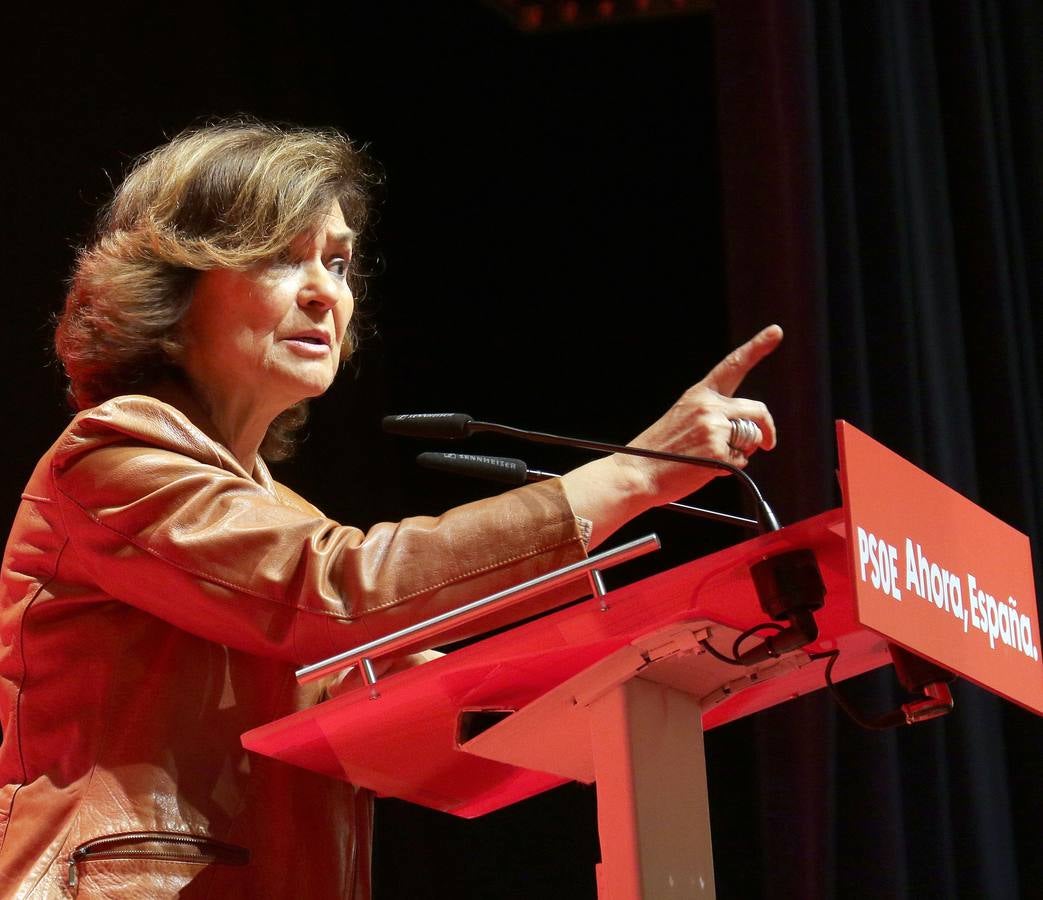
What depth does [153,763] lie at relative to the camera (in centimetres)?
142

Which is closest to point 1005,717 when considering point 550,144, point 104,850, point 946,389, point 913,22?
point 946,389

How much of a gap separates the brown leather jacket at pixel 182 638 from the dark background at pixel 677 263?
1.17 metres

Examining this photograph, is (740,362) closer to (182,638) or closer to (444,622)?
(444,622)

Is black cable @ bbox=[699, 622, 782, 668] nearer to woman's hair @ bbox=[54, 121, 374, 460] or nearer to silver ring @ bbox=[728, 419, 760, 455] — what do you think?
silver ring @ bbox=[728, 419, 760, 455]

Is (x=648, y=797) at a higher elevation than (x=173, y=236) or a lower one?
lower

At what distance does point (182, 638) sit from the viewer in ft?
4.91

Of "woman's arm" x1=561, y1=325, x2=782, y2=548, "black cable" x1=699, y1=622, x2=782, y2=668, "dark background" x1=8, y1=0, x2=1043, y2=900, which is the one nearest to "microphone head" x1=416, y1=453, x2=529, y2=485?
"woman's arm" x1=561, y1=325, x2=782, y2=548

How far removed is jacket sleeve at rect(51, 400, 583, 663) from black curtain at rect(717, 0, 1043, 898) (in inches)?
62.0

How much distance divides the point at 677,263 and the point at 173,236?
6.78 feet

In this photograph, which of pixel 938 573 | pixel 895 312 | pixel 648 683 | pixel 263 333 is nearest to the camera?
pixel 938 573

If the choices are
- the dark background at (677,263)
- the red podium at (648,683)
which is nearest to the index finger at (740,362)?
the red podium at (648,683)

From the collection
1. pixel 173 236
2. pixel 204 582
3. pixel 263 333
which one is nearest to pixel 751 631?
pixel 204 582

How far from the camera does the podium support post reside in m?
1.17

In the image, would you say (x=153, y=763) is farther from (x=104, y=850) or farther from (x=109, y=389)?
(x=109, y=389)
